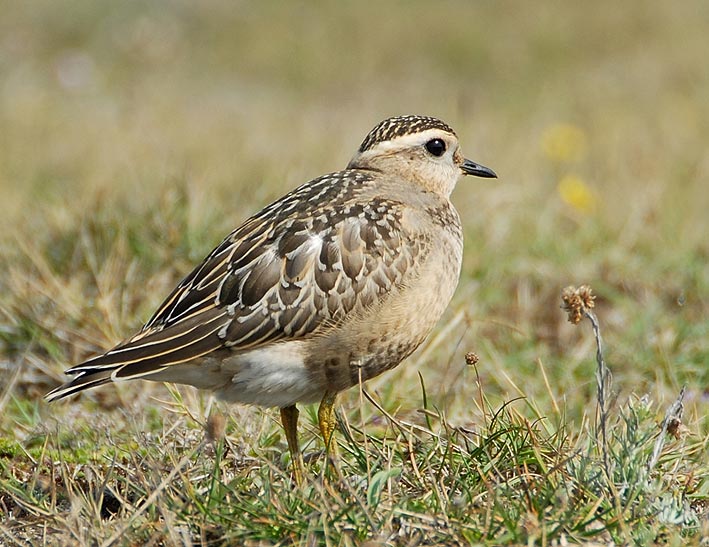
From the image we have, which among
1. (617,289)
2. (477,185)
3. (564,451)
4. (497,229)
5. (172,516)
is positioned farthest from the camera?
(477,185)

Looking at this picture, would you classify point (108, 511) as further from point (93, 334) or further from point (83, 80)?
point (83, 80)

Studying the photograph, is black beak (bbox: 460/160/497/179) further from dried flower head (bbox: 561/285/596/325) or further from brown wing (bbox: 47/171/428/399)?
dried flower head (bbox: 561/285/596/325)

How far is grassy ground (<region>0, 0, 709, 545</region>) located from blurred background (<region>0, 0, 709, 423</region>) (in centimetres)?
3

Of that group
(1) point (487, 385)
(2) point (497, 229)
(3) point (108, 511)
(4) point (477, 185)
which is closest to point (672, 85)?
(4) point (477, 185)

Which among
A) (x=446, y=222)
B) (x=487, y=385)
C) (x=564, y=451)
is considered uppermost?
(x=446, y=222)

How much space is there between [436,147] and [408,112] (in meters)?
8.10

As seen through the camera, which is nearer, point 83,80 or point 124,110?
point 124,110

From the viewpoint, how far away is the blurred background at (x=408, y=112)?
19.3ft

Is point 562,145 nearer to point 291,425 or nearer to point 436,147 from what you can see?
point 436,147

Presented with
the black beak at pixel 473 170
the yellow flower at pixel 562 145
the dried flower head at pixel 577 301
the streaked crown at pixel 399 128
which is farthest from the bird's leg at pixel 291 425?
the yellow flower at pixel 562 145

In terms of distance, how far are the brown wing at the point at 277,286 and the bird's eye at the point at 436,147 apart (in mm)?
721

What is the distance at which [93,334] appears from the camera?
5.65 m

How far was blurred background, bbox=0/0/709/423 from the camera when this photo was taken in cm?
588

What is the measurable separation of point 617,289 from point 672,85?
7.86 m
